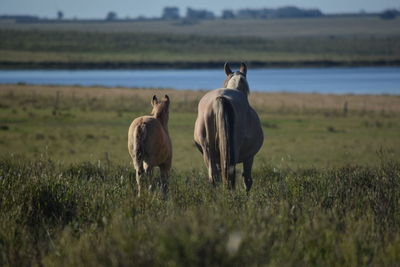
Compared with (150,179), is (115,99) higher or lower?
lower

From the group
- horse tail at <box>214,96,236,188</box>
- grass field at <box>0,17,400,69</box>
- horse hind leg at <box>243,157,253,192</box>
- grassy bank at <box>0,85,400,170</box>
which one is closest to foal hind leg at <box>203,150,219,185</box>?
horse tail at <box>214,96,236,188</box>

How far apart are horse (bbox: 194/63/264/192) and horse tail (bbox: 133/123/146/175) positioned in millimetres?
678

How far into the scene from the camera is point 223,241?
15.0 ft

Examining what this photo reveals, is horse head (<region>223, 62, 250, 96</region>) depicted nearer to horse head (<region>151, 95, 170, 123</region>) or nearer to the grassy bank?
horse head (<region>151, 95, 170, 123</region>)

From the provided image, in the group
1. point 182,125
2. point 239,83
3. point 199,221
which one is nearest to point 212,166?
point 239,83

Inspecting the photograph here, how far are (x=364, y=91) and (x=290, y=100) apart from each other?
55.6 feet

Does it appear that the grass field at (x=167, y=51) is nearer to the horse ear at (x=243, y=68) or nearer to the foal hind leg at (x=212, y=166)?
the horse ear at (x=243, y=68)

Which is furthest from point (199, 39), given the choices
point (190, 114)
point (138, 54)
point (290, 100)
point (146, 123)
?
point (146, 123)

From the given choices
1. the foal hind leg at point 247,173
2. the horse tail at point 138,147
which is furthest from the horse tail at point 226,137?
the horse tail at point 138,147

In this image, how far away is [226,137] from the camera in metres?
8.09

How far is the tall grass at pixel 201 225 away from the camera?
468cm

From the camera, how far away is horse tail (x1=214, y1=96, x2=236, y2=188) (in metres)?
8.05

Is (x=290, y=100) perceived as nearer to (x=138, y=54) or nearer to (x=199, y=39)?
(x=138, y=54)

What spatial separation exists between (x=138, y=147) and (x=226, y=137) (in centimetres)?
127
